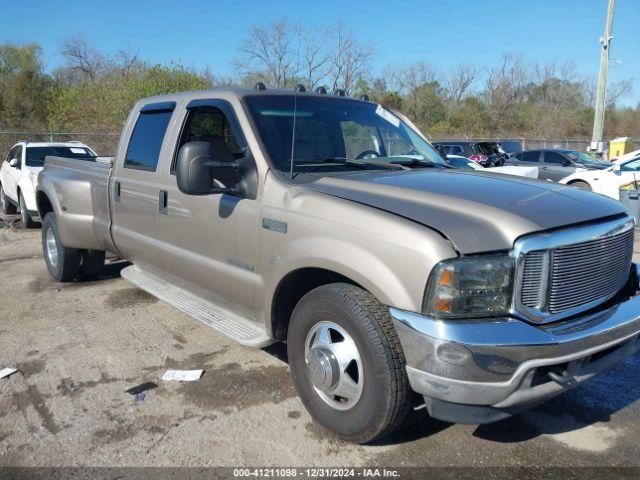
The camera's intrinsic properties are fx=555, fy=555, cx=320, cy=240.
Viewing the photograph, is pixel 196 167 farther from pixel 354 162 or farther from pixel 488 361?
pixel 488 361

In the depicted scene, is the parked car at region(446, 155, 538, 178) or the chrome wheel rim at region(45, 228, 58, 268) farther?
the chrome wheel rim at region(45, 228, 58, 268)

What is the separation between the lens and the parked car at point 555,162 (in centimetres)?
1617

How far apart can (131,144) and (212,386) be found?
238 centimetres

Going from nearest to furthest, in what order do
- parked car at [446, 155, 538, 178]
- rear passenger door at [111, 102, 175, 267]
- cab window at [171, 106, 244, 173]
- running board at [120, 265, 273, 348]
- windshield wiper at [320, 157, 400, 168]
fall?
running board at [120, 265, 273, 348]
windshield wiper at [320, 157, 400, 168]
cab window at [171, 106, 244, 173]
rear passenger door at [111, 102, 175, 267]
parked car at [446, 155, 538, 178]

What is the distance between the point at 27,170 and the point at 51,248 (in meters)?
4.51

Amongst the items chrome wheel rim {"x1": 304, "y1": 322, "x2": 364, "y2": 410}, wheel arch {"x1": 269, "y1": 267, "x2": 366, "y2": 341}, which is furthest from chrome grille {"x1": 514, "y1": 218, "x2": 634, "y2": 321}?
wheel arch {"x1": 269, "y1": 267, "x2": 366, "y2": 341}

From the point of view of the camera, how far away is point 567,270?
2672 millimetres

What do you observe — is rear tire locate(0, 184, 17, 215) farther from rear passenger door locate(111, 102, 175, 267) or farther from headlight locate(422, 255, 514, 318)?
headlight locate(422, 255, 514, 318)

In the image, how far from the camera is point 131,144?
16.3 feet

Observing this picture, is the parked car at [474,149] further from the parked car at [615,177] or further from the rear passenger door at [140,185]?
the rear passenger door at [140,185]

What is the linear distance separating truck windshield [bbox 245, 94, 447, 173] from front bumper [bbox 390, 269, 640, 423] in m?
1.42

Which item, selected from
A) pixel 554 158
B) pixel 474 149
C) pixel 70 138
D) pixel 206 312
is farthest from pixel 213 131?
pixel 70 138

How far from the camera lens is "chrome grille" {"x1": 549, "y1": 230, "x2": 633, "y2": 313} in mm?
2631

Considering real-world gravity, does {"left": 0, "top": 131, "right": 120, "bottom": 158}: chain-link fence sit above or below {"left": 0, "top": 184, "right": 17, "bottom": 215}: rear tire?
above
